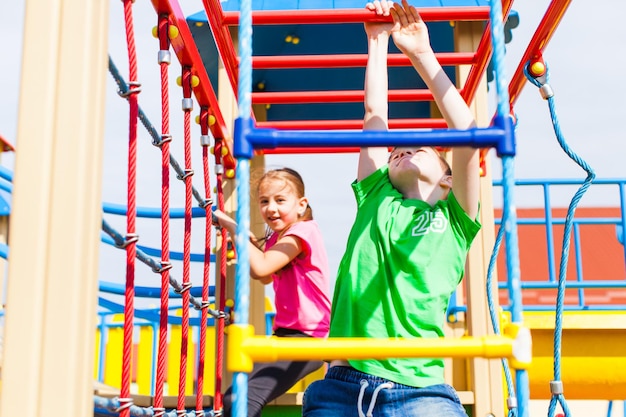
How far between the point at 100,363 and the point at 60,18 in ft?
14.3

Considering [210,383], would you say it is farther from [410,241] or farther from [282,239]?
[410,241]

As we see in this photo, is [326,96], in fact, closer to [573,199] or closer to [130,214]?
[573,199]

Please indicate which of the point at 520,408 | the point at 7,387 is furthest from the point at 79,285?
the point at 520,408

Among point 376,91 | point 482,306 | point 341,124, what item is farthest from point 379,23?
point 482,306

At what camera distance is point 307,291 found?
2.32 metres

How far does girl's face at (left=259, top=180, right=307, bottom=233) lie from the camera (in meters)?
2.34

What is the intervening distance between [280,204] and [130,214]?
3.58 ft

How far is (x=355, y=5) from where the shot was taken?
290 cm

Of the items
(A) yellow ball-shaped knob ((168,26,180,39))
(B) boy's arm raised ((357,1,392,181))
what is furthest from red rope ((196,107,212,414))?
(B) boy's arm raised ((357,1,392,181))

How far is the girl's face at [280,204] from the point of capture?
7.69 feet

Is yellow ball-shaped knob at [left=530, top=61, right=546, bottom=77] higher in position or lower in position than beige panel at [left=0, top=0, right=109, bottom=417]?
higher

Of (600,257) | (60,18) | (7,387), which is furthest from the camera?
(600,257)

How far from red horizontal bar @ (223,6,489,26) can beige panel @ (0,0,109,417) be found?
843mm

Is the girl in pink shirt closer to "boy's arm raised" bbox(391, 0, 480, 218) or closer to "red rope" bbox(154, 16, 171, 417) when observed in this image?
"red rope" bbox(154, 16, 171, 417)
